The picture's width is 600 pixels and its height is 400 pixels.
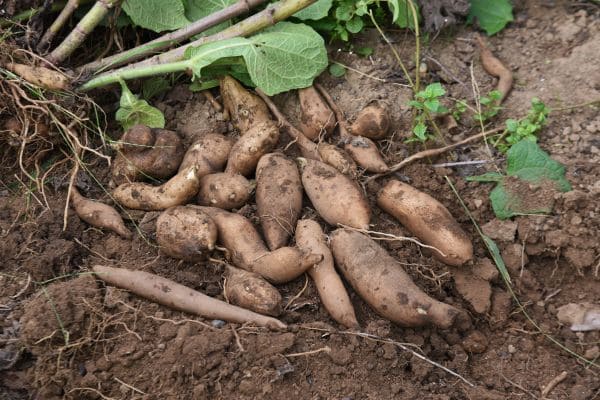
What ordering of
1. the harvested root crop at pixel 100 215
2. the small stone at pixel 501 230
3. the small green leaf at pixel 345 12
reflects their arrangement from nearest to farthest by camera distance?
the small stone at pixel 501 230 < the harvested root crop at pixel 100 215 < the small green leaf at pixel 345 12

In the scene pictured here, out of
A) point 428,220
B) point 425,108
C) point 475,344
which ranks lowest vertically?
point 475,344

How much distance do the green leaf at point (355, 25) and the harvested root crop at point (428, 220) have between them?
2.48ft

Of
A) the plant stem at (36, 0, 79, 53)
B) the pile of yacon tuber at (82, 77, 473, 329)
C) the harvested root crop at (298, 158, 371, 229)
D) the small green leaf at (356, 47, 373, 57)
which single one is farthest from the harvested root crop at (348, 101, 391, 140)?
the plant stem at (36, 0, 79, 53)

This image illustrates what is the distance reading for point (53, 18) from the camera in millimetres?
2648

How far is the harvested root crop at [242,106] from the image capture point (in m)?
2.51

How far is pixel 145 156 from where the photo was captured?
2.40 m

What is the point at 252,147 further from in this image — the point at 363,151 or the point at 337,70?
the point at 337,70

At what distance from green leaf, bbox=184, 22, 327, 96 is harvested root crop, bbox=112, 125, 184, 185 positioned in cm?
31

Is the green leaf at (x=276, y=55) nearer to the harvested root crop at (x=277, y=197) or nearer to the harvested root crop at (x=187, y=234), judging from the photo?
the harvested root crop at (x=277, y=197)

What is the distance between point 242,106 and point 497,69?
3.70 feet

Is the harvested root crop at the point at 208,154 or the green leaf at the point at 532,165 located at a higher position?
the harvested root crop at the point at 208,154

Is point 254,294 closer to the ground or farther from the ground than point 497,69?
closer to the ground

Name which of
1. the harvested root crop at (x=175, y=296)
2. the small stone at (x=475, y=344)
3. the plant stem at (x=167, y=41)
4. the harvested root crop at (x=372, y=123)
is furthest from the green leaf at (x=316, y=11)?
the small stone at (x=475, y=344)

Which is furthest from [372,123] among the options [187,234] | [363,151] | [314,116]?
[187,234]
